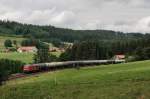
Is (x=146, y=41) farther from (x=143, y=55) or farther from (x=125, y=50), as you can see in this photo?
(x=143, y=55)

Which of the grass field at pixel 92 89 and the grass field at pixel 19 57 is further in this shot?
the grass field at pixel 19 57

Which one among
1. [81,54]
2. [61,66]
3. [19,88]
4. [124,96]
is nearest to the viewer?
[124,96]

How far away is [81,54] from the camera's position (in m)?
134

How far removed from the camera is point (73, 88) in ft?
116

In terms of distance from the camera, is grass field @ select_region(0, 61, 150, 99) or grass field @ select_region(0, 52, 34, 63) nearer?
grass field @ select_region(0, 61, 150, 99)

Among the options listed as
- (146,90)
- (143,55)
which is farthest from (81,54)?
(146,90)

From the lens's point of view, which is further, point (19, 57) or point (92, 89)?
point (19, 57)

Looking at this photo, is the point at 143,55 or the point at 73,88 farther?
the point at 143,55

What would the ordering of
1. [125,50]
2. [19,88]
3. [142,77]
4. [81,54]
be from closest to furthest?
[142,77] → [19,88] → [81,54] → [125,50]

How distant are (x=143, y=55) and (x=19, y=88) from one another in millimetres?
60830

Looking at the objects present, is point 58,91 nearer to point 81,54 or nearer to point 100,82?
point 100,82

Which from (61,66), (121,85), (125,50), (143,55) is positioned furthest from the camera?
(125,50)

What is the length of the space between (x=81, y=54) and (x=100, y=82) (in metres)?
97.3

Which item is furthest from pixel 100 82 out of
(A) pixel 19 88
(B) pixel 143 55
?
(B) pixel 143 55
